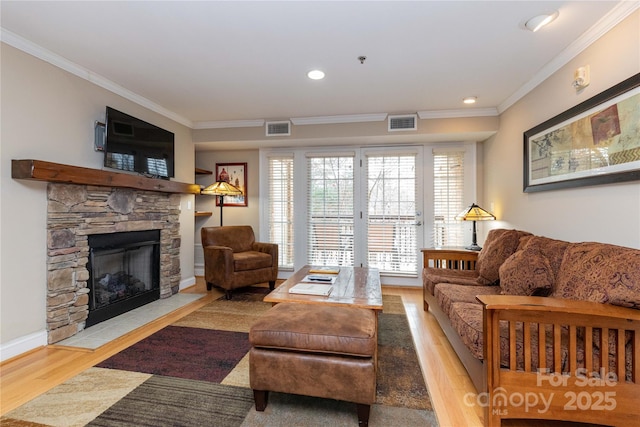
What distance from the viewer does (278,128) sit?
411 centimetres

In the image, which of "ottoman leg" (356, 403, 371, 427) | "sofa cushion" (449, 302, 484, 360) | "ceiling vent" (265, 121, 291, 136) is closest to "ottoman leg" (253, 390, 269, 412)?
"ottoman leg" (356, 403, 371, 427)

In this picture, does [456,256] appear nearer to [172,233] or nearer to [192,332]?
[192,332]

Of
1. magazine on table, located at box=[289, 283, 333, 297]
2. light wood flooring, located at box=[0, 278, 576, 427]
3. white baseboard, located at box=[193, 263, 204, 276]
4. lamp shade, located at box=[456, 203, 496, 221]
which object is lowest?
light wood flooring, located at box=[0, 278, 576, 427]

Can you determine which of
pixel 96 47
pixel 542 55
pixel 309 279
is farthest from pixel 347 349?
pixel 96 47

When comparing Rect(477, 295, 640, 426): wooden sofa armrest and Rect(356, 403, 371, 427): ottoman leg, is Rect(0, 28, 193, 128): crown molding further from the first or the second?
Rect(477, 295, 640, 426): wooden sofa armrest

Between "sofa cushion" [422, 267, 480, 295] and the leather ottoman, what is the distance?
146 centimetres

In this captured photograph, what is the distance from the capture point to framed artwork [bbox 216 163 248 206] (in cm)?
478

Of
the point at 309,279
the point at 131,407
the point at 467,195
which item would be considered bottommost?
the point at 131,407

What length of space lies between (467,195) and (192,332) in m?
Result: 3.79

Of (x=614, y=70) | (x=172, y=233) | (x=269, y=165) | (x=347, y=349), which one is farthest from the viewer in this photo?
(x=269, y=165)

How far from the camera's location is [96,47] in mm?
2318

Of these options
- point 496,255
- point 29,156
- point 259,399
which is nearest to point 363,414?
point 259,399

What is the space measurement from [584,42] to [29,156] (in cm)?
424

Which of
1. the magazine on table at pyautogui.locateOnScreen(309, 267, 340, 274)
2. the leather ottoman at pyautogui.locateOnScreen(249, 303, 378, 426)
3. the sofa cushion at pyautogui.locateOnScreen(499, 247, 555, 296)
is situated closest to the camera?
the leather ottoman at pyautogui.locateOnScreen(249, 303, 378, 426)
